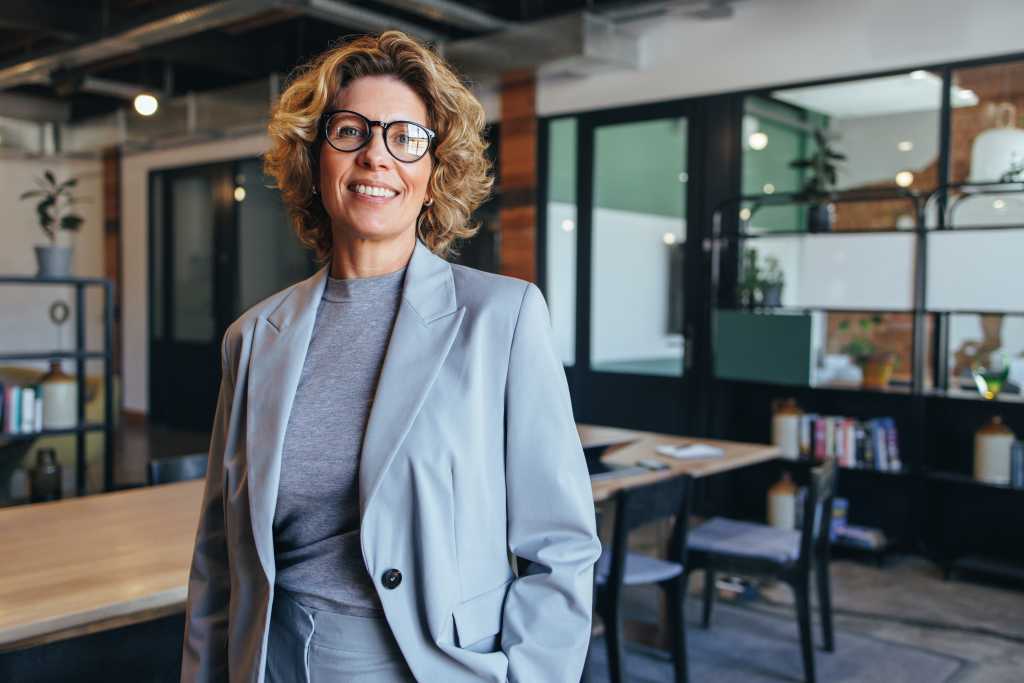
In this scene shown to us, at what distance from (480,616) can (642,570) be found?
2.20 metres

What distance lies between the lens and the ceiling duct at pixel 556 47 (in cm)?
600

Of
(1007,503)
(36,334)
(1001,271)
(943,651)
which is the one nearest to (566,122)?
(1001,271)

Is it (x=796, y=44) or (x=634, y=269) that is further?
(x=634, y=269)

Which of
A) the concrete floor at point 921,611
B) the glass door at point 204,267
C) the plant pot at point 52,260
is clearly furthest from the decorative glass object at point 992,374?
the glass door at point 204,267

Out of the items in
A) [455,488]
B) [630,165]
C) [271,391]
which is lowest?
[455,488]

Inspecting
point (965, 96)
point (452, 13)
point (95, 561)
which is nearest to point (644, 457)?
point (95, 561)

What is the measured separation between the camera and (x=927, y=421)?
211 inches

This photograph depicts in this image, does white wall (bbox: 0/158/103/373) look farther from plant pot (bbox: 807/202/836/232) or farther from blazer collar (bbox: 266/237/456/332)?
blazer collar (bbox: 266/237/456/332)

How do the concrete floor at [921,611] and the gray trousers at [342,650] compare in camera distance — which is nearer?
the gray trousers at [342,650]

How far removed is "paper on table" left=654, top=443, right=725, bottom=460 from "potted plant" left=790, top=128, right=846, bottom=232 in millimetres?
1930

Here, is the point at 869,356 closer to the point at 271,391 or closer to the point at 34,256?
the point at 271,391

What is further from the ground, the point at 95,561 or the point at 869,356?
the point at 869,356

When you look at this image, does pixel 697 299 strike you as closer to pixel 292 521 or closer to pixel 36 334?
pixel 292 521

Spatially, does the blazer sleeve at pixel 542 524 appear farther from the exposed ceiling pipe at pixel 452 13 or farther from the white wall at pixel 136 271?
the white wall at pixel 136 271
